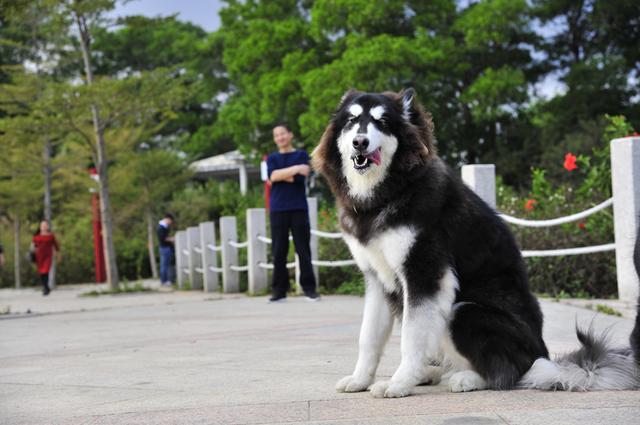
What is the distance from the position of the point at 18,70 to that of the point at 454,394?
24416mm

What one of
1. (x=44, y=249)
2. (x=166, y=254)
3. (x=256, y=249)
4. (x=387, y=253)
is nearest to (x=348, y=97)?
(x=387, y=253)

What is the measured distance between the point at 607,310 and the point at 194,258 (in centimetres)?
1302

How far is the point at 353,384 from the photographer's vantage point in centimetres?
445

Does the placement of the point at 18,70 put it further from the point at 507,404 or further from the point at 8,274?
the point at 507,404

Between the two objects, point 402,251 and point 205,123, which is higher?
point 205,123

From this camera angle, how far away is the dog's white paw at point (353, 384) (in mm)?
4453

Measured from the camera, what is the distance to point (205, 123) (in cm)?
5175

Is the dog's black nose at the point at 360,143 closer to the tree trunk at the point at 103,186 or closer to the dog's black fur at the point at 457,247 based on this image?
the dog's black fur at the point at 457,247

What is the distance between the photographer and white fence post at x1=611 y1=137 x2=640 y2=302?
7664 millimetres

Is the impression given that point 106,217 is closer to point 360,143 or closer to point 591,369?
point 360,143

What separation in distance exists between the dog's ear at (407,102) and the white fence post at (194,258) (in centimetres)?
1516

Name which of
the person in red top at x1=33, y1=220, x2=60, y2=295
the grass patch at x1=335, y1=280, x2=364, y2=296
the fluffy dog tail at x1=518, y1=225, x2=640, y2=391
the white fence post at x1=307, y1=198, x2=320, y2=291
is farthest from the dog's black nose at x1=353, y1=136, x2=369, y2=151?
the person in red top at x1=33, y1=220, x2=60, y2=295

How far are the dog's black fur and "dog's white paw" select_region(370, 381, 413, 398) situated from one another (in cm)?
37

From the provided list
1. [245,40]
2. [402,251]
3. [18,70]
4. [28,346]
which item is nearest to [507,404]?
[402,251]
